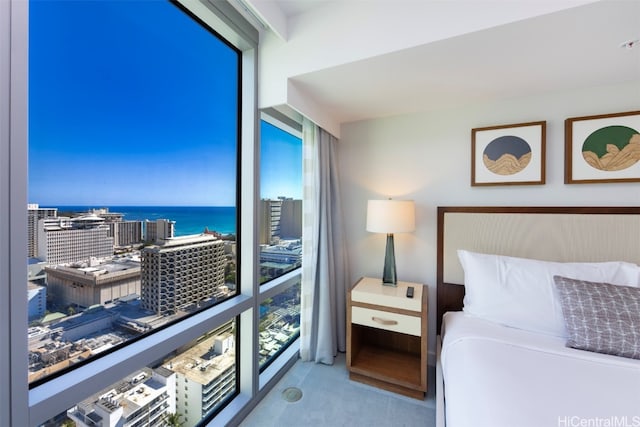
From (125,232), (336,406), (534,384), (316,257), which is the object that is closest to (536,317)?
(534,384)

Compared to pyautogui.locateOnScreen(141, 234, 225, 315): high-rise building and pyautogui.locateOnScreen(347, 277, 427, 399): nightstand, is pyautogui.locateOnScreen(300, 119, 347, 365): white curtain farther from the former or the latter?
pyautogui.locateOnScreen(141, 234, 225, 315): high-rise building

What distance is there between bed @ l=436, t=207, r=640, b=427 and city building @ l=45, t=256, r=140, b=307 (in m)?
1.51

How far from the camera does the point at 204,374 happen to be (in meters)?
1.55

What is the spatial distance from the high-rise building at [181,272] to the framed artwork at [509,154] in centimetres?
207

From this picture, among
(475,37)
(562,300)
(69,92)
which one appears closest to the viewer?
(69,92)

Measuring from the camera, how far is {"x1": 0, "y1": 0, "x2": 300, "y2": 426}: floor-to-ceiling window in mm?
819

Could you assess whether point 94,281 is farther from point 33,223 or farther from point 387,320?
point 387,320

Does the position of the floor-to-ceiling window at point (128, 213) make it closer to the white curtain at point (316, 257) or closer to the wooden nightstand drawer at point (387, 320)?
the white curtain at point (316, 257)

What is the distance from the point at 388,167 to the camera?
7.78 feet

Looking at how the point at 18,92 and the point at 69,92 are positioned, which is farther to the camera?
the point at 69,92

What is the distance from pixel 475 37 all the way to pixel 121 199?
1882 mm

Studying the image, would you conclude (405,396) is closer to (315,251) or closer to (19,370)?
(315,251)

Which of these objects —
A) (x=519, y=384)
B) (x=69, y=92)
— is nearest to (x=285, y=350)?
(x=519, y=384)

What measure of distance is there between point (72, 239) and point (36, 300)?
0.23 meters
